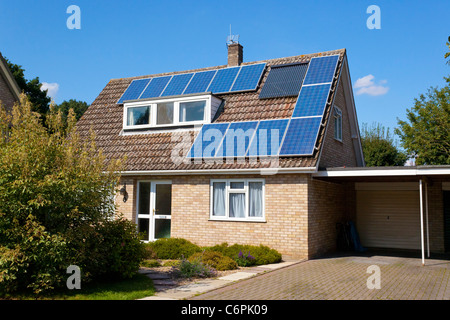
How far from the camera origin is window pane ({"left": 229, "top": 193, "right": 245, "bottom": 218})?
48.2 ft

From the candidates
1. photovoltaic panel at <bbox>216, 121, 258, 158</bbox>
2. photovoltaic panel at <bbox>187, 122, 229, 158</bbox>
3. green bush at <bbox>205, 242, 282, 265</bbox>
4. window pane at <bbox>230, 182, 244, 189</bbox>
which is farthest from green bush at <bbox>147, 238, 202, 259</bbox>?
photovoltaic panel at <bbox>216, 121, 258, 158</bbox>

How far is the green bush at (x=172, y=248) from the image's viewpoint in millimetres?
13610

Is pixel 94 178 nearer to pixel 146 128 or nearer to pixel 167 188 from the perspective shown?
pixel 167 188

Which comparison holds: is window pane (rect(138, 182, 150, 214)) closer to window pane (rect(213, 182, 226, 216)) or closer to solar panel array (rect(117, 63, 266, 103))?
window pane (rect(213, 182, 226, 216))

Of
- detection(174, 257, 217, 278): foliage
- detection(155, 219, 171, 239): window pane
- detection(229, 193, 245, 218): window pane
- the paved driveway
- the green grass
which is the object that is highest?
detection(229, 193, 245, 218): window pane

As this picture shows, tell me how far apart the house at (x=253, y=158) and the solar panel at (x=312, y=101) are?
40mm

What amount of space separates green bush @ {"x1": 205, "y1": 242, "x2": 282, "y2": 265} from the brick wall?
3918 millimetres

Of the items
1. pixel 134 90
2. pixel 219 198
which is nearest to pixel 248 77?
pixel 134 90

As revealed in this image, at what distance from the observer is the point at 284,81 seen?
16.9 meters

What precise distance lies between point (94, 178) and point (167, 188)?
23.5 ft

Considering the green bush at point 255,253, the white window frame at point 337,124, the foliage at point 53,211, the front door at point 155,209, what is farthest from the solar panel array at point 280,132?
the foliage at point 53,211

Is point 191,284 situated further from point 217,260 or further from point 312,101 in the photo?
point 312,101

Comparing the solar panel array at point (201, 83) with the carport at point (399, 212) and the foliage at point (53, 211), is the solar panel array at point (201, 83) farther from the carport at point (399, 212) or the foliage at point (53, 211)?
the foliage at point (53, 211)

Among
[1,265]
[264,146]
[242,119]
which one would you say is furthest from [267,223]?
[1,265]
